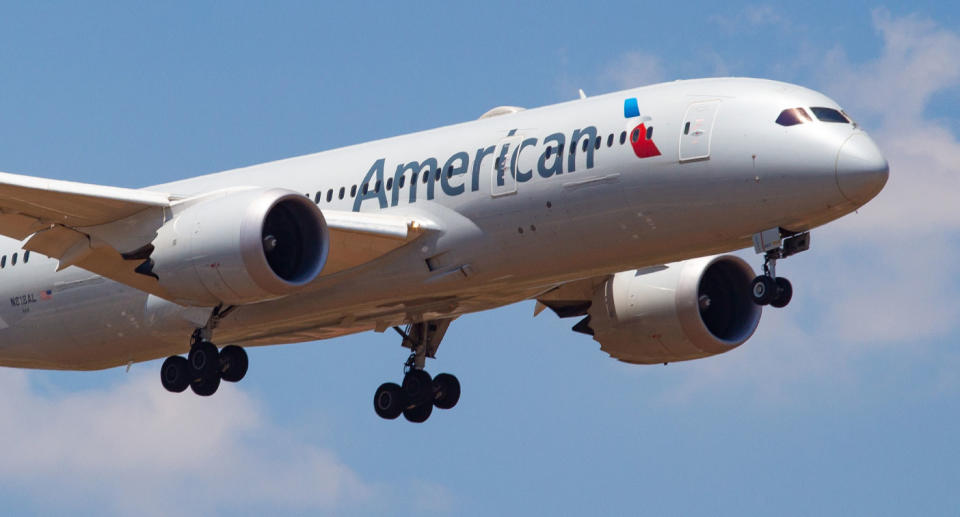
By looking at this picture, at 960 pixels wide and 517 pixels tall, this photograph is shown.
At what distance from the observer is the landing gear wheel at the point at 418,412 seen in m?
42.9

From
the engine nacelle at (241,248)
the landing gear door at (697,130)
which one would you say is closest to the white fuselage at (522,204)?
the landing gear door at (697,130)

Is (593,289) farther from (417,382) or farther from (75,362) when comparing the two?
(75,362)

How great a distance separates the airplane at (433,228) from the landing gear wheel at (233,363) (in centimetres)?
4

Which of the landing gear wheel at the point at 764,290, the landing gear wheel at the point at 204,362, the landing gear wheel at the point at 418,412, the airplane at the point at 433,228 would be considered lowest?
the landing gear wheel at the point at 204,362

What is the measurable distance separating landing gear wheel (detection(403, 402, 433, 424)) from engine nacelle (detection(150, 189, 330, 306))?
23.0ft

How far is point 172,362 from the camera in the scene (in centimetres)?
3988

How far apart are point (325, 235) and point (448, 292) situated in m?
2.85

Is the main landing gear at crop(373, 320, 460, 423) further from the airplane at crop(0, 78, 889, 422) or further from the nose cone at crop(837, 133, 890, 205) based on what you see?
the nose cone at crop(837, 133, 890, 205)

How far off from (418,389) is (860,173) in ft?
41.7

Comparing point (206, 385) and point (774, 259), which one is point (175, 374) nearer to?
point (206, 385)

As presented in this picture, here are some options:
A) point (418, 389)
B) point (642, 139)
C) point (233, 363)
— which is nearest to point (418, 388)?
point (418, 389)

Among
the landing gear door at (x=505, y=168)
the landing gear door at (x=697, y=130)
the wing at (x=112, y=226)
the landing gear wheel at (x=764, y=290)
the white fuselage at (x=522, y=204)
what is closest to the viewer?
the white fuselage at (x=522, y=204)

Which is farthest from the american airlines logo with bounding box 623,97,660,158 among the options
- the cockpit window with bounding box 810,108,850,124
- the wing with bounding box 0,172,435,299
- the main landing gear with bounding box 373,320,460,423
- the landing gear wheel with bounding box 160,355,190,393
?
the landing gear wheel with bounding box 160,355,190,393

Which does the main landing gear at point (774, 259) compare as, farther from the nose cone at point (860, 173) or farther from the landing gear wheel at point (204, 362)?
the landing gear wheel at point (204, 362)
